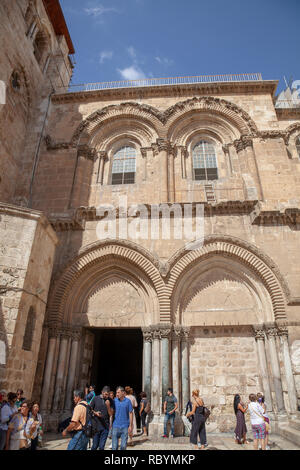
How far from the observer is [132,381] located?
1565cm

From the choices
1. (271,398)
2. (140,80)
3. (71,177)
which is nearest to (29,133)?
(71,177)

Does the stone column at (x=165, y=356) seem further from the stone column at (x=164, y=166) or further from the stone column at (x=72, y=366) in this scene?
the stone column at (x=164, y=166)

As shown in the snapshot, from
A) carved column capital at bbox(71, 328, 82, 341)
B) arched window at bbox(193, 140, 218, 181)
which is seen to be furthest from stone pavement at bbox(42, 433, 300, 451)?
arched window at bbox(193, 140, 218, 181)

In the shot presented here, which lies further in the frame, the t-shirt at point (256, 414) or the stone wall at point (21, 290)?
the stone wall at point (21, 290)

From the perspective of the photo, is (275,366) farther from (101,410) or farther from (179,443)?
(101,410)

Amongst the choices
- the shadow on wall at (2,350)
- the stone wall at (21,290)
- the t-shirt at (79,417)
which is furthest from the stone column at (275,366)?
the shadow on wall at (2,350)

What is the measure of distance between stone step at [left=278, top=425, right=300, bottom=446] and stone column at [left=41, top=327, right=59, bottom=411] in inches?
267

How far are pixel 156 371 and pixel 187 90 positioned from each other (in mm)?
12360

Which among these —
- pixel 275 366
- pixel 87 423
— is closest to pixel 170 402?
pixel 275 366

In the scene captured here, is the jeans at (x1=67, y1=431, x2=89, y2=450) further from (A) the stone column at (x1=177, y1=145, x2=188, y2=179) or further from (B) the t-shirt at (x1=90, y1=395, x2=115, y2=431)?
(A) the stone column at (x1=177, y1=145, x2=188, y2=179)

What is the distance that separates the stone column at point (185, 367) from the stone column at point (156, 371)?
2.54ft

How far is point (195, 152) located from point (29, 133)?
7881 mm

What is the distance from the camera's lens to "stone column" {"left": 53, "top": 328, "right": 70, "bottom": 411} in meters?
9.58

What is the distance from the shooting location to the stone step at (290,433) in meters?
7.29
